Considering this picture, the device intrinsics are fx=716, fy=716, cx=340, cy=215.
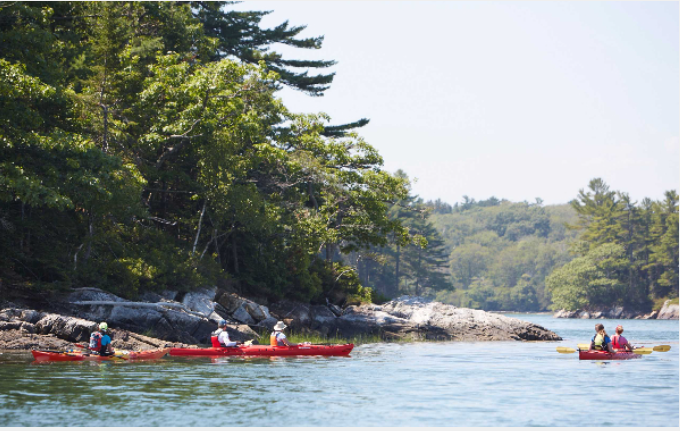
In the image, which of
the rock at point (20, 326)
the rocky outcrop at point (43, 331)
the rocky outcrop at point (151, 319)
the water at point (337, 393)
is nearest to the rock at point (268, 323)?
the rocky outcrop at point (151, 319)

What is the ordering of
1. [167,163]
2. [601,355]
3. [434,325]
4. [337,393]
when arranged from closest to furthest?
[337,393], [601,355], [167,163], [434,325]

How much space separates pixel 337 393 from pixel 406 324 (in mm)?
21706

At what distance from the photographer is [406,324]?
37.2 m

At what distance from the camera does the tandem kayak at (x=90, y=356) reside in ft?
63.5

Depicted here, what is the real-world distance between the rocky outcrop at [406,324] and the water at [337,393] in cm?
1241

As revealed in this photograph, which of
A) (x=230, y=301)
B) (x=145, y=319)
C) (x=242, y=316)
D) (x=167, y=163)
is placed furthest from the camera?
(x=167, y=163)

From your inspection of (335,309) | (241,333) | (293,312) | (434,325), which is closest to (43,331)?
(241,333)

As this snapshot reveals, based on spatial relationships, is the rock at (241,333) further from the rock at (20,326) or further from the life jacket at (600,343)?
the life jacket at (600,343)

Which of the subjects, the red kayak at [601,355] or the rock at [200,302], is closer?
the red kayak at [601,355]

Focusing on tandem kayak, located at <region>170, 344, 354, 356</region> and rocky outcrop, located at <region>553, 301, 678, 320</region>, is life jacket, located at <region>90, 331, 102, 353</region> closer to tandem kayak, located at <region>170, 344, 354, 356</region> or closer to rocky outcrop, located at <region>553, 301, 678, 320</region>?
tandem kayak, located at <region>170, 344, 354, 356</region>

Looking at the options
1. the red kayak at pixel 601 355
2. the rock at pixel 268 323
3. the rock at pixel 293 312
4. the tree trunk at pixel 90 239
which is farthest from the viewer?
the rock at pixel 293 312

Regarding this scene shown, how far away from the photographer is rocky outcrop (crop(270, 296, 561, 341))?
117 ft

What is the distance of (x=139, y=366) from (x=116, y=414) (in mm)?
7046

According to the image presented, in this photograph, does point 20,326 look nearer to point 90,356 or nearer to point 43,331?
point 43,331
